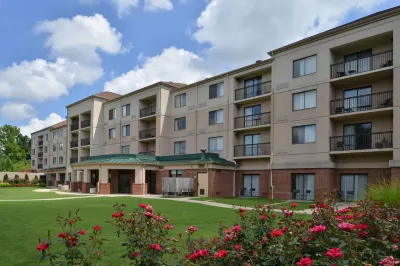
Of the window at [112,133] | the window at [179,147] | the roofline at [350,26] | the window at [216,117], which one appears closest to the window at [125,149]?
the window at [112,133]

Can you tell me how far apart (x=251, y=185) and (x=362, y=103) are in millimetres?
12076

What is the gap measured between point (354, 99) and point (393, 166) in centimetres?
576

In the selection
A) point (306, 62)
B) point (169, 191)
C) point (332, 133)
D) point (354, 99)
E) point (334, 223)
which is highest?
point (306, 62)

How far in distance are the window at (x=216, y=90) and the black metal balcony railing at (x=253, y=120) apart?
345cm

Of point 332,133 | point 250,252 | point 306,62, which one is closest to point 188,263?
point 250,252

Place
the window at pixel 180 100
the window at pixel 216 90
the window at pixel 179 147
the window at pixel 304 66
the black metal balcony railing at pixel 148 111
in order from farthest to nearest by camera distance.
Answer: the black metal balcony railing at pixel 148 111 < the window at pixel 180 100 < the window at pixel 179 147 < the window at pixel 216 90 < the window at pixel 304 66

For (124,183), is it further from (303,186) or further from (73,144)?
(73,144)

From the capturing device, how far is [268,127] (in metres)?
30.2

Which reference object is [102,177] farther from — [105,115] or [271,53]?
[271,53]

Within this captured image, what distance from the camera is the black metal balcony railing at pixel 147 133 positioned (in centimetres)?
→ 4028

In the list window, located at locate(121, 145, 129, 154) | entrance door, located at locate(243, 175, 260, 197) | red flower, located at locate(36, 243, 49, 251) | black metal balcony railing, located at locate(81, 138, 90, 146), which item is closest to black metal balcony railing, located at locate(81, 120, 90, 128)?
black metal balcony railing, located at locate(81, 138, 90, 146)

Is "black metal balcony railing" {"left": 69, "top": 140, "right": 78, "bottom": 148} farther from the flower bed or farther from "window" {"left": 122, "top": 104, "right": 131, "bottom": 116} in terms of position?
the flower bed

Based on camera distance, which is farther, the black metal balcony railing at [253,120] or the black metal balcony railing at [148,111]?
the black metal balcony railing at [148,111]

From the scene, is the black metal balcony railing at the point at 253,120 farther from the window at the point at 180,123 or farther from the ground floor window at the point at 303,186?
the window at the point at 180,123
